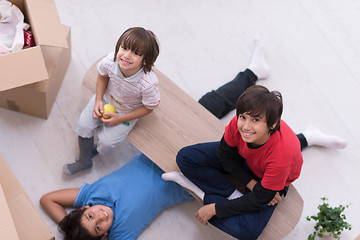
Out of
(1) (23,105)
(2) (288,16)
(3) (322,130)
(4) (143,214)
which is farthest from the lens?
(2) (288,16)

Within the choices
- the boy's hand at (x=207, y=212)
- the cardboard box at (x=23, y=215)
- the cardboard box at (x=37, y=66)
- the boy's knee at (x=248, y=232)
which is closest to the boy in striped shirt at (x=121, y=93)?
the cardboard box at (x=37, y=66)

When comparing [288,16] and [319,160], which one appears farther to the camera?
[288,16]

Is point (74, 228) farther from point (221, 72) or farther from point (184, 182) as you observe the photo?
point (221, 72)

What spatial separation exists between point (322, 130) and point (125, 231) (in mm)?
1029

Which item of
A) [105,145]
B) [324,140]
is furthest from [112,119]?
[324,140]

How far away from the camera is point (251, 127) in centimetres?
131

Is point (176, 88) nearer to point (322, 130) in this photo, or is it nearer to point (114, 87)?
point (114, 87)

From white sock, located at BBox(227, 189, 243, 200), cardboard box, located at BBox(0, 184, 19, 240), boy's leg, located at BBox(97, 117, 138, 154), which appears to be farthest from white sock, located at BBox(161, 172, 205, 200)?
cardboard box, located at BBox(0, 184, 19, 240)

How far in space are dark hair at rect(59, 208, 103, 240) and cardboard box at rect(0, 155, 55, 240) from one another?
10cm

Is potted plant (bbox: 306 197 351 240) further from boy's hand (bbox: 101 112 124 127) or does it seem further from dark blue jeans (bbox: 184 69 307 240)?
boy's hand (bbox: 101 112 124 127)

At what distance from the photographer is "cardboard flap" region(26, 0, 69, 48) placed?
5.21 ft

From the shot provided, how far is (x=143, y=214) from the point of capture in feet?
5.63

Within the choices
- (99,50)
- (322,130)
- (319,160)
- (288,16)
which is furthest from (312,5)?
(99,50)

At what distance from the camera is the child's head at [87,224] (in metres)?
1.56
